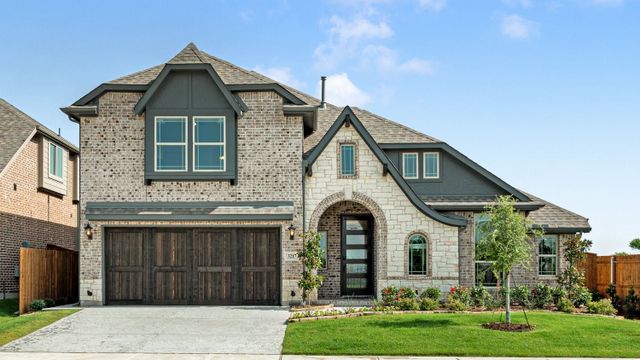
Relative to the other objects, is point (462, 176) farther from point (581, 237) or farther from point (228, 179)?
point (228, 179)

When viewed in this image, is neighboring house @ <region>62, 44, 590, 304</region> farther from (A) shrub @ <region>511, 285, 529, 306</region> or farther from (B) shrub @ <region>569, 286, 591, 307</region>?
(B) shrub @ <region>569, 286, 591, 307</region>

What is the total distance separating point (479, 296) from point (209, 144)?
9.31 meters

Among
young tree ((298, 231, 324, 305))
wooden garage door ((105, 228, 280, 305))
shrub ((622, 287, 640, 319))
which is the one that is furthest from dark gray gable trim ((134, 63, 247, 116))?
shrub ((622, 287, 640, 319))

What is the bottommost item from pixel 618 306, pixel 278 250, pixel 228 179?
pixel 618 306

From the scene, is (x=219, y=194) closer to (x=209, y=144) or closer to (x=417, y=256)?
(x=209, y=144)

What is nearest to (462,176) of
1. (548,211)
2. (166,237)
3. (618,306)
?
(548,211)

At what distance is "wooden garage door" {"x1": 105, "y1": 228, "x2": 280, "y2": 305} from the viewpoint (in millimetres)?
22188

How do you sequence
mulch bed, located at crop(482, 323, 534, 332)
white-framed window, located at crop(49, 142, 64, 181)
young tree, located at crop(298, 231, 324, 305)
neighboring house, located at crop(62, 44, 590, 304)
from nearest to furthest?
1. mulch bed, located at crop(482, 323, 534, 332)
2. young tree, located at crop(298, 231, 324, 305)
3. neighboring house, located at crop(62, 44, 590, 304)
4. white-framed window, located at crop(49, 142, 64, 181)

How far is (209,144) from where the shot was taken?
22141mm

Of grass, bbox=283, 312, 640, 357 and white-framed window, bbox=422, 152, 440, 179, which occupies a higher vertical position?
white-framed window, bbox=422, 152, 440, 179

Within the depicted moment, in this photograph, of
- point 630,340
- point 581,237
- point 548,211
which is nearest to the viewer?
point 630,340

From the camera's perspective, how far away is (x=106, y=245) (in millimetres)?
22281

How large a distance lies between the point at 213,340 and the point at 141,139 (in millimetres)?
7930

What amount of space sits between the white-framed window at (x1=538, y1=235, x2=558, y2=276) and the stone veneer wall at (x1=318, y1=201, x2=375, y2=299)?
614 cm
